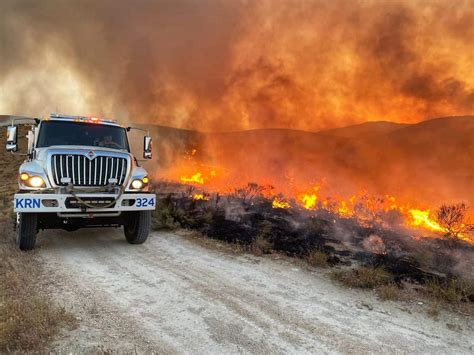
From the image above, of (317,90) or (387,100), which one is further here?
(317,90)

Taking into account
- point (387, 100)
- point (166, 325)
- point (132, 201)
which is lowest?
point (166, 325)

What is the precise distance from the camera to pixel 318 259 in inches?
290

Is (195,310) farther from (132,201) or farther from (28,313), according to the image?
(132,201)

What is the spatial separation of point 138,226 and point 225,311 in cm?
428

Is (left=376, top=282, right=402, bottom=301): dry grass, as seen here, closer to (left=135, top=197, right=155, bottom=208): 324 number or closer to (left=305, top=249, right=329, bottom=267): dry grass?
(left=305, top=249, right=329, bottom=267): dry grass

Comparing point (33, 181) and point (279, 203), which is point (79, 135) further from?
point (279, 203)

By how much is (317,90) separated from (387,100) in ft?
17.3

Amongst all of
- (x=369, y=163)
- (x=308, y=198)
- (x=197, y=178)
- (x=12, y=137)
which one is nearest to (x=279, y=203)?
(x=308, y=198)

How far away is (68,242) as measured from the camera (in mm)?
8820

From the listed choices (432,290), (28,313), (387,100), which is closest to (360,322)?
(432,290)

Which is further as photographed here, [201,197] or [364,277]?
[201,197]

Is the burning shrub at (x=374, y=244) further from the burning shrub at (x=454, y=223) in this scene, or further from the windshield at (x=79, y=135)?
the windshield at (x=79, y=135)

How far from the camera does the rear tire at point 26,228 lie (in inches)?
294

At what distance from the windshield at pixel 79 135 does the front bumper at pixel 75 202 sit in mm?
1864
